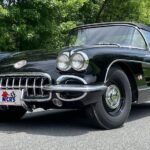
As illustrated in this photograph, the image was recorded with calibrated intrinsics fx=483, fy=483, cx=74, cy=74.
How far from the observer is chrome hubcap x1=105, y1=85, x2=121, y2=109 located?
6064 millimetres

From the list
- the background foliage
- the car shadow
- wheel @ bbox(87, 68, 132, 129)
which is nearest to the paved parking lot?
the car shadow

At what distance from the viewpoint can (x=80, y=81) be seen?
225 inches

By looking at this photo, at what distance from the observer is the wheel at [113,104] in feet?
19.2

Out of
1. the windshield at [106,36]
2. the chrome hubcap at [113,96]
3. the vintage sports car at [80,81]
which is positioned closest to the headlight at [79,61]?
the vintage sports car at [80,81]

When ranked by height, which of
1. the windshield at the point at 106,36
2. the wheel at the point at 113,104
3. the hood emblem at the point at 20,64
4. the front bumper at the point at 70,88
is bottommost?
the wheel at the point at 113,104

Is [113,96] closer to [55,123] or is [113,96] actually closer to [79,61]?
[79,61]

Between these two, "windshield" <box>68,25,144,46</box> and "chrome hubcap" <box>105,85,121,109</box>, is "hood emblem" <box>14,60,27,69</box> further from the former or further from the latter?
"windshield" <box>68,25,144,46</box>

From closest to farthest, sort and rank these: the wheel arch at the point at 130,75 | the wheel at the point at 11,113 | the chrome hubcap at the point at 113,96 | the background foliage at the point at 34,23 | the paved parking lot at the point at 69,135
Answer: the paved parking lot at the point at 69,135
the chrome hubcap at the point at 113,96
the wheel arch at the point at 130,75
the wheel at the point at 11,113
the background foliage at the point at 34,23

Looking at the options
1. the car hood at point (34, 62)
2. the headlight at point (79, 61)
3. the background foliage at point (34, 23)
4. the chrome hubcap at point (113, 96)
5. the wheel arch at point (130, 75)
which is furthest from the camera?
the background foliage at point (34, 23)

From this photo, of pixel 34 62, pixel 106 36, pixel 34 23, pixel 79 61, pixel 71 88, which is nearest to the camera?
pixel 71 88

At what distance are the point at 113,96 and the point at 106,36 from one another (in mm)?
1472

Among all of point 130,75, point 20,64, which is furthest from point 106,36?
point 20,64

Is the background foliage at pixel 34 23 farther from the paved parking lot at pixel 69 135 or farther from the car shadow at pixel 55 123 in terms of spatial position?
the paved parking lot at pixel 69 135

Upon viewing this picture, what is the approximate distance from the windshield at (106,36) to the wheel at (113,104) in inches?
38.7
